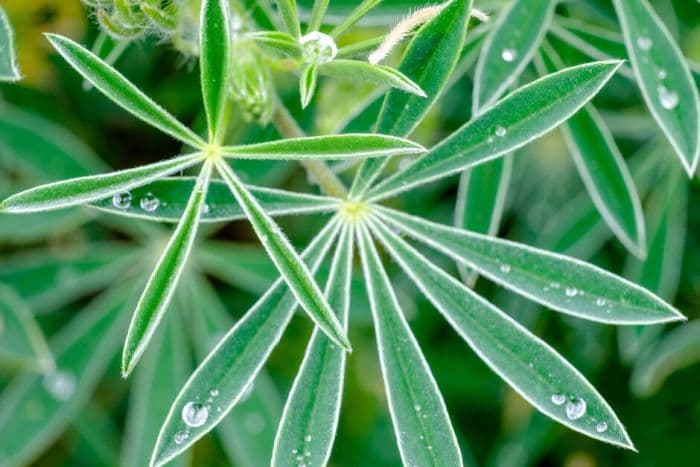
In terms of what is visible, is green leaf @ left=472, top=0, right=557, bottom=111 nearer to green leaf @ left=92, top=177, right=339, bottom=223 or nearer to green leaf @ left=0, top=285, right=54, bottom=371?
green leaf @ left=92, top=177, right=339, bottom=223

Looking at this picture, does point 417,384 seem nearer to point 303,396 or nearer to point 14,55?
point 303,396

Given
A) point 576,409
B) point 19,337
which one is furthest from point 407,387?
point 19,337

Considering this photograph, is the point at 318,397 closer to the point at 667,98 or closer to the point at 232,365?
the point at 232,365

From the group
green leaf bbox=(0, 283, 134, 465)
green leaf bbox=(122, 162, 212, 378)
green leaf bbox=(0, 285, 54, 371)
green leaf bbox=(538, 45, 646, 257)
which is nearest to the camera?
green leaf bbox=(122, 162, 212, 378)

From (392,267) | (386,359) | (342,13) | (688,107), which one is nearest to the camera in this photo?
(386,359)

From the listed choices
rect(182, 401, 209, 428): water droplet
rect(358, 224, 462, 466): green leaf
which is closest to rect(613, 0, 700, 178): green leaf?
rect(358, 224, 462, 466): green leaf

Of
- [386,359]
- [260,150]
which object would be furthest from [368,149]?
[386,359]

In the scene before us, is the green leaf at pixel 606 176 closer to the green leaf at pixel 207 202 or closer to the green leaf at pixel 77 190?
the green leaf at pixel 207 202
